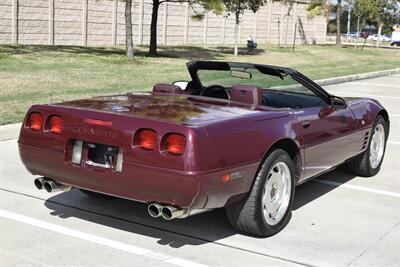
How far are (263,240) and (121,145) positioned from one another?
140 cm

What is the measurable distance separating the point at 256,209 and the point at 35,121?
1.92 metres

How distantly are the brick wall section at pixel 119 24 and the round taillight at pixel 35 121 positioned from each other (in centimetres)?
1985

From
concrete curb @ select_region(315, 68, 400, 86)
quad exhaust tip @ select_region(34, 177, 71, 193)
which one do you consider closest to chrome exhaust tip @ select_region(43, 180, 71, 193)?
quad exhaust tip @ select_region(34, 177, 71, 193)

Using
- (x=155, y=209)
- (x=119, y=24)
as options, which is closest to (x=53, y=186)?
(x=155, y=209)

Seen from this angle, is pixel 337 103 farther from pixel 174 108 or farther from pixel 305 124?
pixel 174 108

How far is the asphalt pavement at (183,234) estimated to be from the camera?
438 cm

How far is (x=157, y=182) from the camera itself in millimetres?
4176

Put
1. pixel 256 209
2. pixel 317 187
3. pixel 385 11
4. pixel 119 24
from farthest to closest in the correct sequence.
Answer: pixel 385 11, pixel 119 24, pixel 317 187, pixel 256 209

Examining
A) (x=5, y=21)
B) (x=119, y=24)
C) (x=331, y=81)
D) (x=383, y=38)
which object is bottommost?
(x=331, y=81)

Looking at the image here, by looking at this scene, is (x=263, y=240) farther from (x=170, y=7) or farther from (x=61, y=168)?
(x=170, y=7)

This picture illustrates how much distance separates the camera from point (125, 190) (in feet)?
14.3

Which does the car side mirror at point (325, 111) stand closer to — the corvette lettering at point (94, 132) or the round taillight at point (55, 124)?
the corvette lettering at point (94, 132)

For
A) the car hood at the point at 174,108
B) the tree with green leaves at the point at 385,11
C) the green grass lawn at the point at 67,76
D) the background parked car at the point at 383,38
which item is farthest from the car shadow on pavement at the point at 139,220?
the background parked car at the point at 383,38

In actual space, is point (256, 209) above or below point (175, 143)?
below
